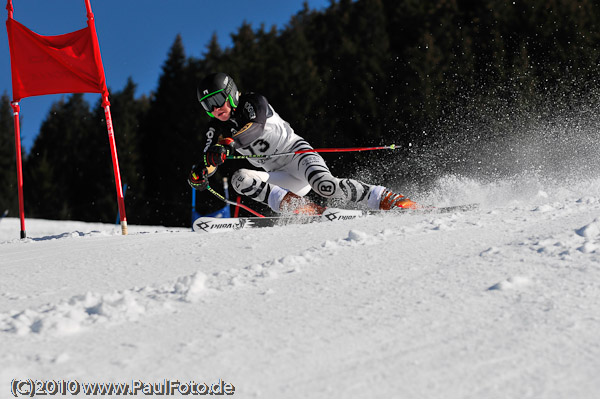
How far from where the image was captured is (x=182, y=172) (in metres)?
24.4

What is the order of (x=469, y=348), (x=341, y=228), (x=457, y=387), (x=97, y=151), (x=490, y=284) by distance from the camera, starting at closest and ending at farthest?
(x=457, y=387)
(x=469, y=348)
(x=490, y=284)
(x=341, y=228)
(x=97, y=151)

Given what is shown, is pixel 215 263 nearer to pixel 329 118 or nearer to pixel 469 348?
pixel 469 348

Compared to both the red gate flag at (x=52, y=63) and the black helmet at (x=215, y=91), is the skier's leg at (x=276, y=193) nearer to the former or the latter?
the black helmet at (x=215, y=91)

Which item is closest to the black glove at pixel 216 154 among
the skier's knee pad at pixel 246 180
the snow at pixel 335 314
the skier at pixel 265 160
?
the skier at pixel 265 160

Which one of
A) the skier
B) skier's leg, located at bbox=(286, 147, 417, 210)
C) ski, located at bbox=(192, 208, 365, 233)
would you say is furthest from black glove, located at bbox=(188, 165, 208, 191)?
skier's leg, located at bbox=(286, 147, 417, 210)

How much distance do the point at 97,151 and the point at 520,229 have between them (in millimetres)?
27829

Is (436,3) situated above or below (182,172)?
above

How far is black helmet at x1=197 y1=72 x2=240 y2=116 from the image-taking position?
495 cm

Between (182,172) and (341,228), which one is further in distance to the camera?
(182,172)

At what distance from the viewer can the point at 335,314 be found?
2.17 meters

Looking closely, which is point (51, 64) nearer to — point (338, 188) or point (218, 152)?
point (218, 152)

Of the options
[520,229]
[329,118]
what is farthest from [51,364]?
[329,118]

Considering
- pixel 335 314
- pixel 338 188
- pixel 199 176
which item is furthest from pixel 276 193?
pixel 335 314

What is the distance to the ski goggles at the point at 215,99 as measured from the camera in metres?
4.96
